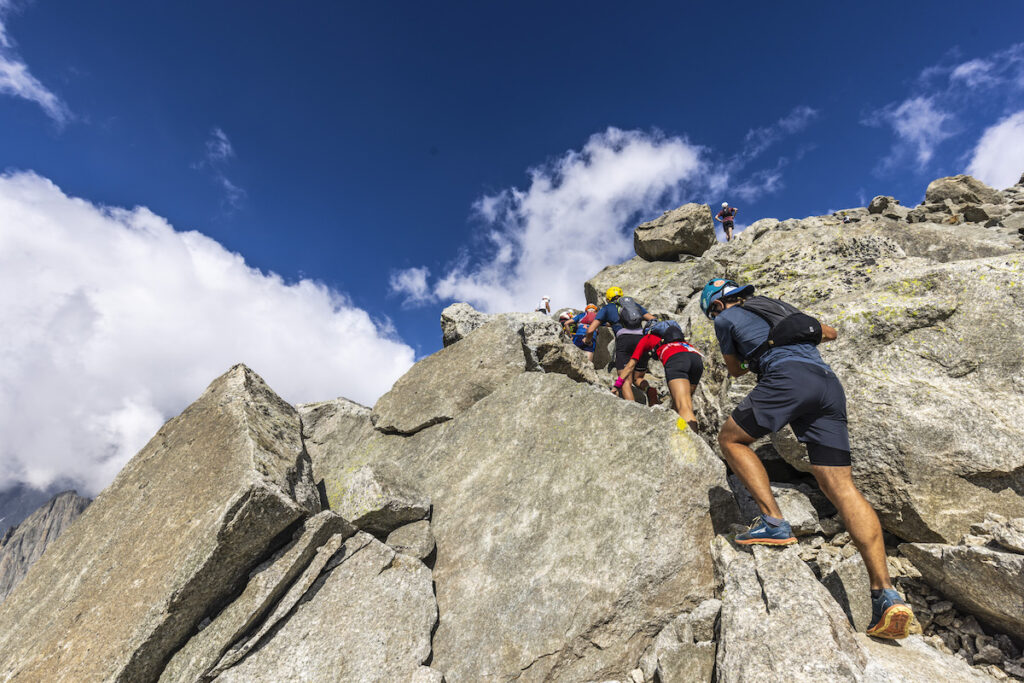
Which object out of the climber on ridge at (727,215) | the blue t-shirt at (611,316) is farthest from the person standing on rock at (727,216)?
the blue t-shirt at (611,316)

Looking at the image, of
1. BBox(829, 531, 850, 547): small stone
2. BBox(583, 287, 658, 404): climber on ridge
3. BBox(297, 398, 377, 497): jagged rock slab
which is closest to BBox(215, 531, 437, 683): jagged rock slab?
BBox(297, 398, 377, 497): jagged rock slab

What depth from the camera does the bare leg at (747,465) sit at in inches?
228

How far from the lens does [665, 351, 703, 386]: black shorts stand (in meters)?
9.49

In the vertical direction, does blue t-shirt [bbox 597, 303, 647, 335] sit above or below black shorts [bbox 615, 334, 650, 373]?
above

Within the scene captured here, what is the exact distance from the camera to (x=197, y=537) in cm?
634

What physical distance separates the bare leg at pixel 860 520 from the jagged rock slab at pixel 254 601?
23.6 feet

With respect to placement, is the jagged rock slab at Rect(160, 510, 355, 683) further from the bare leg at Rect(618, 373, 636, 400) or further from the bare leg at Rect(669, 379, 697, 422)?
the bare leg at Rect(618, 373, 636, 400)

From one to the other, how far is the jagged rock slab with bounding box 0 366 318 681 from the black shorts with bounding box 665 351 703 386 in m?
7.42

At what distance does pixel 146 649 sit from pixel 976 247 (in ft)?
63.4

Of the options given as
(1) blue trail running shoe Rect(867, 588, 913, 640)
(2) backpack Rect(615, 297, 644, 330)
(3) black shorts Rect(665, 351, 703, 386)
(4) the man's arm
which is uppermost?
(2) backpack Rect(615, 297, 644, 330)

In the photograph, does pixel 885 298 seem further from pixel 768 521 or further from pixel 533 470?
pixel 533 470

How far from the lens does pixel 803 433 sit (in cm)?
591

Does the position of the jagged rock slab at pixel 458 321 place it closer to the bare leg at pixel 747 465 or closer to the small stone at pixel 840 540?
the bare leg at pixel 747 465

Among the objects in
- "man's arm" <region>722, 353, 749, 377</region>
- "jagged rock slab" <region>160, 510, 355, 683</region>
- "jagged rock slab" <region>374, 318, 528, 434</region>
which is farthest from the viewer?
"jagged rock slab" <region>374, 318, 528, 434</region>
